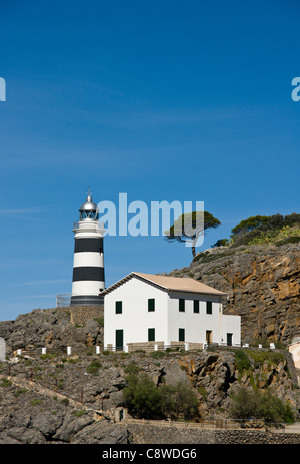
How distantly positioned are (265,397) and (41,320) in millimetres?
21696

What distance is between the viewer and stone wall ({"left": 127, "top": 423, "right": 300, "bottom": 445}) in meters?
46.3

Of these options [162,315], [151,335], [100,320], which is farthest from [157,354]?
[100,320]

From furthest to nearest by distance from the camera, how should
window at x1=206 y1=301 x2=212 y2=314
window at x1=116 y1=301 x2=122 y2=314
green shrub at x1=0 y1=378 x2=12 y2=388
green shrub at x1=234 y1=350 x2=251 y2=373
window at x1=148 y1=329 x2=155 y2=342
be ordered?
window at x1=206 y1=301 x2=212 y2=314 < window at x1=116 y1=301 x2=122 y2=314 < window at x1=148 y1=329 x2=155 y2=342 < green shrub at x1=234 y1=350 x2=251 y2=373 < green shrub at x1=0 y1=378 x2=12 y2=388

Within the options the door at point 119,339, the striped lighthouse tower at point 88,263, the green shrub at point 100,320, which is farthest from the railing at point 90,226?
the door at point 119,339

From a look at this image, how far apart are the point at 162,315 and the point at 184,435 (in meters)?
11.9

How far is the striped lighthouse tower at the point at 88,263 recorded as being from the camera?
70.9 metres

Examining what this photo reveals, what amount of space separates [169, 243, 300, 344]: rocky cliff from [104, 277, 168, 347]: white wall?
35.3 ft

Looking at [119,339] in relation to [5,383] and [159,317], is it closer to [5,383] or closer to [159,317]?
[159,317]

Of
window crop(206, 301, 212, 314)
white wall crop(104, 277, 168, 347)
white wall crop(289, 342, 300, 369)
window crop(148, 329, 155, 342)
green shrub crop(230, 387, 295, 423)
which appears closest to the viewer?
green shrub crop(230, 387, 295, 423)

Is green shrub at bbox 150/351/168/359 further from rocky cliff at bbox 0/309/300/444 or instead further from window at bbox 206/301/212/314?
window at bbox 206/301/212/314

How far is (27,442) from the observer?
1779 inches

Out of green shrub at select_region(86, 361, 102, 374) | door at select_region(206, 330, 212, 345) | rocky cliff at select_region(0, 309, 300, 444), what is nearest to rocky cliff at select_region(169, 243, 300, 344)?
rocky cliff at select_region(0, 309, 300, 444)

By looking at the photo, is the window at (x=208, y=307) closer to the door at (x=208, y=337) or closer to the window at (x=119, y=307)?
the door at (x=208, y=337)

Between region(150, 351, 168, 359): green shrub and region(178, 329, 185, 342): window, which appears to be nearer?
region(150, 351, 168, 359): green shrub
